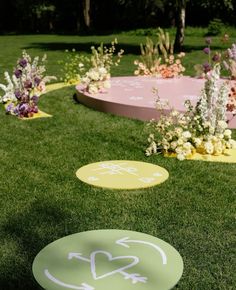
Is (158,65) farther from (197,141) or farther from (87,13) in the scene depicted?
(87,13)

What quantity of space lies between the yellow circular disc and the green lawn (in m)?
0.11

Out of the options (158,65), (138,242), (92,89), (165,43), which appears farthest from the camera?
(165,43)

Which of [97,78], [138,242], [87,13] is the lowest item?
[138,242]

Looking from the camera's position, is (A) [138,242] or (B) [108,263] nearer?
(B) [108,263]

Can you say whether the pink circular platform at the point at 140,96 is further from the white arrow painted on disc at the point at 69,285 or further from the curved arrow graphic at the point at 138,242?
the white arrow painted on disc at the point at 69,285

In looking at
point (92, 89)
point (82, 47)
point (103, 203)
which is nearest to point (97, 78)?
point (92, 89)

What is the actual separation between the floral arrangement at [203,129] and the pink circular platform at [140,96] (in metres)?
1.20

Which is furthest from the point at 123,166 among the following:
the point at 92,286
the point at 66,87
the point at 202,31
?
the point at 202,31

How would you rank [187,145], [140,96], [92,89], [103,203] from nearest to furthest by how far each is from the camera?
[103,203] → [187,145] → [140,96] → [92,89]

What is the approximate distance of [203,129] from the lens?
6.33 metres

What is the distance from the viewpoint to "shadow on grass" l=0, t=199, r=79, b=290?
3.35 m

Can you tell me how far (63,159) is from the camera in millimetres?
6094

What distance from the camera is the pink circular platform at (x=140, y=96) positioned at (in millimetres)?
8284

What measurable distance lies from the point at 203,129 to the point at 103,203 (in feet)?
7.32
